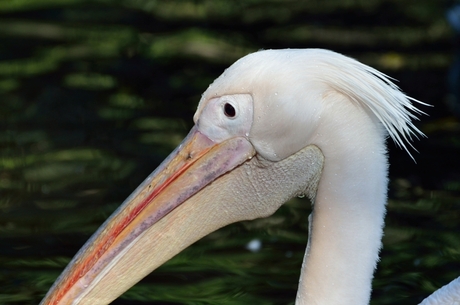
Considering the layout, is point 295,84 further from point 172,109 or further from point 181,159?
point 172,109

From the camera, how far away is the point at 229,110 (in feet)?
11.0

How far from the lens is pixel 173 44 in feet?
27.3

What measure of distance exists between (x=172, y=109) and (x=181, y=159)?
3.84 meters

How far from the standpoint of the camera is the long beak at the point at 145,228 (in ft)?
10.8

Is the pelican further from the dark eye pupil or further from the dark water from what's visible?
the dark water

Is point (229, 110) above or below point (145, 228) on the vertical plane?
above

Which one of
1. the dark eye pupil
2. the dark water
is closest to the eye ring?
the dark eye pupil

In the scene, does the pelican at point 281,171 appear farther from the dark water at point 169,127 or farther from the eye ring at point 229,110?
the dark water at point 169,127

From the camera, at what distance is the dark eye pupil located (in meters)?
3.34

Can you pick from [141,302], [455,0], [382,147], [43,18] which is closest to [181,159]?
[382,147]

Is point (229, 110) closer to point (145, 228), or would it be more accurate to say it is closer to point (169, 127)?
point (145, 228)

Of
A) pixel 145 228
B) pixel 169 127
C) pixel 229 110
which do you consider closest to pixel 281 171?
pixel 229 110

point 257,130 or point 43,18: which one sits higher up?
point 43,18

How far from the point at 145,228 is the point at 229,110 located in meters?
0.53
